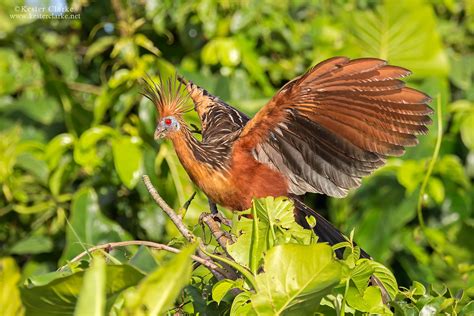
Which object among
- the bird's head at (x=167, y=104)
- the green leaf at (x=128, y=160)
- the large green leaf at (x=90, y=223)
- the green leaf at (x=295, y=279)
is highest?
the bird's head at (x=167, y=104)

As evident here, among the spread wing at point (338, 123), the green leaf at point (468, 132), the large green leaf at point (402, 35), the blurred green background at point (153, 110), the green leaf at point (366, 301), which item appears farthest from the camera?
the large green leaf at point (402, 35)

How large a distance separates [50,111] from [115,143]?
555 mm

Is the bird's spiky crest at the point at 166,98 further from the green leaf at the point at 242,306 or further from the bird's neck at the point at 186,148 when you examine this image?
the green leaf at the point at 242,306

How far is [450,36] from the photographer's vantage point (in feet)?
12.7

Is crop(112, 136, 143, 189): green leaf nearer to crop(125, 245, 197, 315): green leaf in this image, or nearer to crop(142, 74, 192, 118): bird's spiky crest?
crop(142, 74, 192, 118): bird's spiky crest

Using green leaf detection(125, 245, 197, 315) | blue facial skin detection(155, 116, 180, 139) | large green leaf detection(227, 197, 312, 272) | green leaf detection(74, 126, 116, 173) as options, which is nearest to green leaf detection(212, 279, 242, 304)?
large green leaf detection(227, 197, 312, 272)

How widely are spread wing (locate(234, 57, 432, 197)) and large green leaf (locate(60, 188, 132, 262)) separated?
4.59 feet

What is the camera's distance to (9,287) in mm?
974

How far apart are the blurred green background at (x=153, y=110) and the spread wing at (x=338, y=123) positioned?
1215 mm

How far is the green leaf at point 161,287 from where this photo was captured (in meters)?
0.84

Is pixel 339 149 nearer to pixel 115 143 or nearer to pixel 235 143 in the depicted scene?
pixel 235 143

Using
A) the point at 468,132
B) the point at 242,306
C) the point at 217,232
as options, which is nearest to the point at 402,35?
the point at 468,132

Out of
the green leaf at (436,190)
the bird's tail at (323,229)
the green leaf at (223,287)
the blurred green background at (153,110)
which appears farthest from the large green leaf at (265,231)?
the green leaf at (436,190)

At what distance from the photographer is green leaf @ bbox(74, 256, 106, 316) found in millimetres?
833
